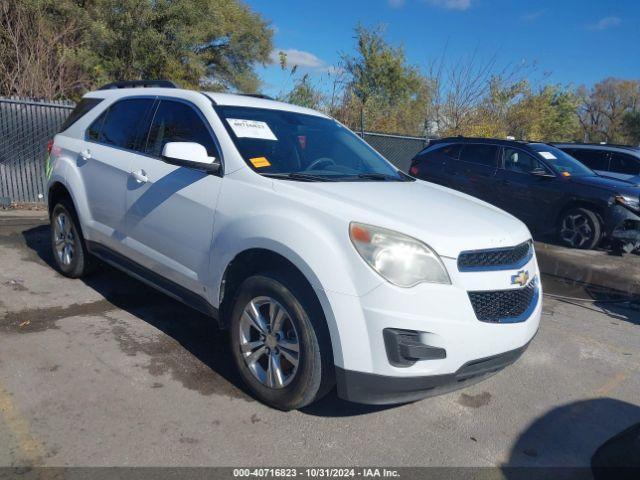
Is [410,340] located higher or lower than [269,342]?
higher

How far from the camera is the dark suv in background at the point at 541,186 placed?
28.1 ft

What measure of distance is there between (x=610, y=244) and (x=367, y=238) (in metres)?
7.82

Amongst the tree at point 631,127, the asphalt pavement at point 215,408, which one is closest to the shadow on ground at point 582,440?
the asphalt pavement at point 215,408

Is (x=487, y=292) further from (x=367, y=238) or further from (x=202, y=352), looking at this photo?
(x=202, y=352)

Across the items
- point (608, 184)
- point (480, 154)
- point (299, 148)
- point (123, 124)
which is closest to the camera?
point (299, 148)

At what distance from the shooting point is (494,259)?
2.92 metres

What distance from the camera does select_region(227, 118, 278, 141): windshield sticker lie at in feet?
11.7

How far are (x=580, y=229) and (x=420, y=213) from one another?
22.9 feet

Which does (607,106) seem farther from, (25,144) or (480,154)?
(25,144)

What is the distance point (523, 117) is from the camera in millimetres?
20828

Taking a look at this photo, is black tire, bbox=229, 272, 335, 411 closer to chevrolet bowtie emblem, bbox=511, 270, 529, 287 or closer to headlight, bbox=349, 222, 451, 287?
headlight, bbox=349, 222, 451, 287

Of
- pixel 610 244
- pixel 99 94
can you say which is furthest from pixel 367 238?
pixel 610 244

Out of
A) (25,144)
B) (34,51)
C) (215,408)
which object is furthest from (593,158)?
(34,51)

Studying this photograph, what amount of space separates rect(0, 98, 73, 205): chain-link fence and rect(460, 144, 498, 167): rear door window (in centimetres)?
732
